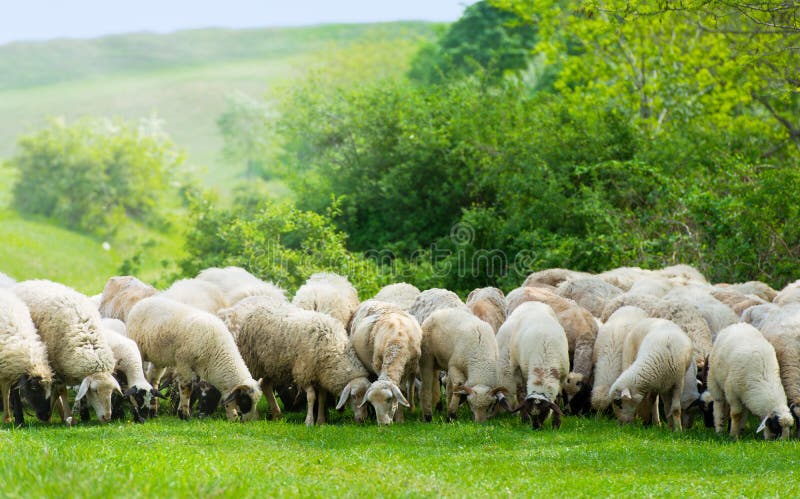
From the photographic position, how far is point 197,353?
1349 cm

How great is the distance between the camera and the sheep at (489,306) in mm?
15656

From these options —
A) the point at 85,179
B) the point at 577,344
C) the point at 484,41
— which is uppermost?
the point at 484,41

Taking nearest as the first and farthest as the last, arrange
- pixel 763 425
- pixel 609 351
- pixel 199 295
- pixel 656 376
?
1. pixel 763 425
2. pixel 656 376
3. pixel 609 351
4. pixel 199 295

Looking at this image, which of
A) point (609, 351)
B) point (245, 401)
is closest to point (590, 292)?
point (609, 351)

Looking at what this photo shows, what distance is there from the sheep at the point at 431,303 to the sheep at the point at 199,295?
11.3ft

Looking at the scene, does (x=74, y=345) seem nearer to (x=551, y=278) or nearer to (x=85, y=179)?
(x=551, y=278)

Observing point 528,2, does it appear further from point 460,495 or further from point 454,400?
point 460,495

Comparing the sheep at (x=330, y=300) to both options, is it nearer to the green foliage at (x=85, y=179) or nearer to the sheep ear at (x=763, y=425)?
the sheep ear at (x=763, y=425)

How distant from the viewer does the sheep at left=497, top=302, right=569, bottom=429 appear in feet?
40.8

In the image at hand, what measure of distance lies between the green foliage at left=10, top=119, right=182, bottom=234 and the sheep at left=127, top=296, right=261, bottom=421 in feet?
124

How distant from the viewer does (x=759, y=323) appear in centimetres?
1430

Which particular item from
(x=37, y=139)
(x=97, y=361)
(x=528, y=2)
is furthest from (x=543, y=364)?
(x=37, y=139)

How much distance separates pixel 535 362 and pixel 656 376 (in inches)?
63.5

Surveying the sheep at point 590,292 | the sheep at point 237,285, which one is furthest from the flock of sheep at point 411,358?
the sheep at point 237,285
